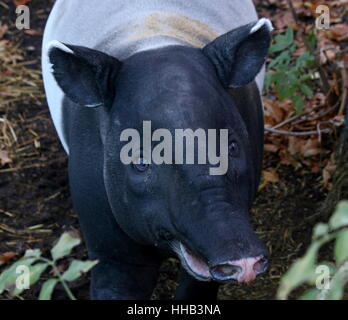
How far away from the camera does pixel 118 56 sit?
3.56 metres

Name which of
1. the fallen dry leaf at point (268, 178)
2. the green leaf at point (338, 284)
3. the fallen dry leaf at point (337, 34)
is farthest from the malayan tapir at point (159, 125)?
the fallen dry leaf at point (337, 34)

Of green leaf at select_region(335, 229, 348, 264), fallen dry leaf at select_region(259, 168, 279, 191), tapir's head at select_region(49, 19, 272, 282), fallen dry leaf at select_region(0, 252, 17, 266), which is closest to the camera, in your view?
green leaf at select_region(335, 229, 348, 264)

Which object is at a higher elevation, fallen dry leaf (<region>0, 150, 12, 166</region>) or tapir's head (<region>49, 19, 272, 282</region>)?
tapir's head (<region>49, 19, 272, 282</region>)

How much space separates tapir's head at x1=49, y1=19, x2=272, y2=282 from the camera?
2736 millimetres

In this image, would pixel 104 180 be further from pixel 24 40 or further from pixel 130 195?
pixel 24 40

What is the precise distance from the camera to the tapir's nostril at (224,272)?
2.62 m

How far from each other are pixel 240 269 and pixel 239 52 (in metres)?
1.12

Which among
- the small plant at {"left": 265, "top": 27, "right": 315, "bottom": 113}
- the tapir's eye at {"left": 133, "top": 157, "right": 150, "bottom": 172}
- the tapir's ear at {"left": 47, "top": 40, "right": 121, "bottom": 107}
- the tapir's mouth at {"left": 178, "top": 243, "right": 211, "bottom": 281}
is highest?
the tapir's ear at {"left": 47, "top": 40, "right": 121, "bottom": 107}

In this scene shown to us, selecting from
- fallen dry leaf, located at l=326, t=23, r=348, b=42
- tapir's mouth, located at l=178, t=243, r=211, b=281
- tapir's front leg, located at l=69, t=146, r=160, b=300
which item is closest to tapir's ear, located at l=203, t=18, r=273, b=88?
tapir's front leg, located at l=69, t=146, r=160, b=300

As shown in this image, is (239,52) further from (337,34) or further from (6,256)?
(337,34)

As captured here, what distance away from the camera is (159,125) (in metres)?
3.06

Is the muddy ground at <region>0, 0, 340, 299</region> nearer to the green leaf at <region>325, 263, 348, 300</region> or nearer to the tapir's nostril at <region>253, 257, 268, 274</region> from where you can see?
the tapir's nostril at <region>253, 257, 268, 274</region>

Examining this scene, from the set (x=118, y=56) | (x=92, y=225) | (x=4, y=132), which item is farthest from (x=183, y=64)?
(x=4, y=132)
